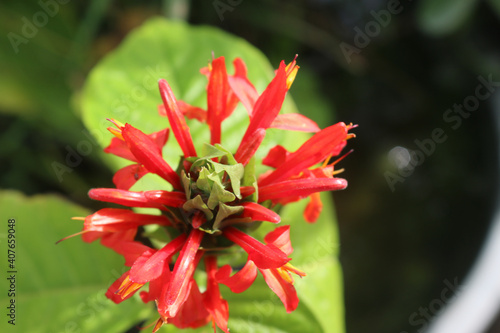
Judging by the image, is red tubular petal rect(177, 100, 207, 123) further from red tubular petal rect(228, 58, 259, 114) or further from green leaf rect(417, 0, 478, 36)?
green leaf rect(417, 0, 478, 36)

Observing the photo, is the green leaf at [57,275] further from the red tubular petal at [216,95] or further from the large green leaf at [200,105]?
the red tubular petal at [216,95]

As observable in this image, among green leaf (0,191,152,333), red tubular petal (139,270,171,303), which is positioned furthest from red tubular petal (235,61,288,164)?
green leaf (0,191,152,333)

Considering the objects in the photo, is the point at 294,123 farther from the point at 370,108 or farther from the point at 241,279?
the point at 370,108

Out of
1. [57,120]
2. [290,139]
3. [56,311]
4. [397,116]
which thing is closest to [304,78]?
[397,116]

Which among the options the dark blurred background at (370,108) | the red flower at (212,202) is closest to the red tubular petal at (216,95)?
the red flower at (212,202)

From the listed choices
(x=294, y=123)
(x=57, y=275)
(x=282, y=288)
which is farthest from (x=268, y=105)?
(x=57, y=275)

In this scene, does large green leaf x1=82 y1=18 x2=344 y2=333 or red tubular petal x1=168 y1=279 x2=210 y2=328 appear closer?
red tubular petal x1=168 y1=279 x2=210 y2=328
